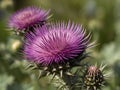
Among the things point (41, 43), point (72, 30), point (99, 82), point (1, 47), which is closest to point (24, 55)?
point (41, 43)

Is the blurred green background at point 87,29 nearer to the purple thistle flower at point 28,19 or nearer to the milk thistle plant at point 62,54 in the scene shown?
the purple thistle flower at point 28,19

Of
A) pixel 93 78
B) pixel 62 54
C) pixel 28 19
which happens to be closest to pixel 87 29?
pixel 28 19

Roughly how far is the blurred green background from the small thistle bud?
34 cm

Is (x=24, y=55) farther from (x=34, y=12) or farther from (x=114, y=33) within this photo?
(x=114, y=33)

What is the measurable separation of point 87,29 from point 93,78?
320 cm

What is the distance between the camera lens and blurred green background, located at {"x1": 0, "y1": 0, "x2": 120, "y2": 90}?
16.8 feet

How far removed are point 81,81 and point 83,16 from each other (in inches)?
171

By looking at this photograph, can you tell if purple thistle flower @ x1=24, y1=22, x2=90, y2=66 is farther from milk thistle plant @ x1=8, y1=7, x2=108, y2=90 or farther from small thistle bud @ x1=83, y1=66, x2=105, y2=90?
small thistle bud @ x1=83, y1=66, x2=105, y2=90

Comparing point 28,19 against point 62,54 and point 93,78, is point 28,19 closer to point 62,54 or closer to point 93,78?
point 62,54

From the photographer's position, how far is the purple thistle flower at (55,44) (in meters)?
3.41

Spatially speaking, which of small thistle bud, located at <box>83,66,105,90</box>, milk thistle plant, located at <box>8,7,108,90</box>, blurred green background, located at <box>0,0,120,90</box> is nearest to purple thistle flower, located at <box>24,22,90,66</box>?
milk thistle plant, located at <box>8,7,108,90</box>

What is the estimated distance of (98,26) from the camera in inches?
244

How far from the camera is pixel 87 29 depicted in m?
6.66

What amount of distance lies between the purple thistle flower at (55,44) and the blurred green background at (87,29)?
38 cm
